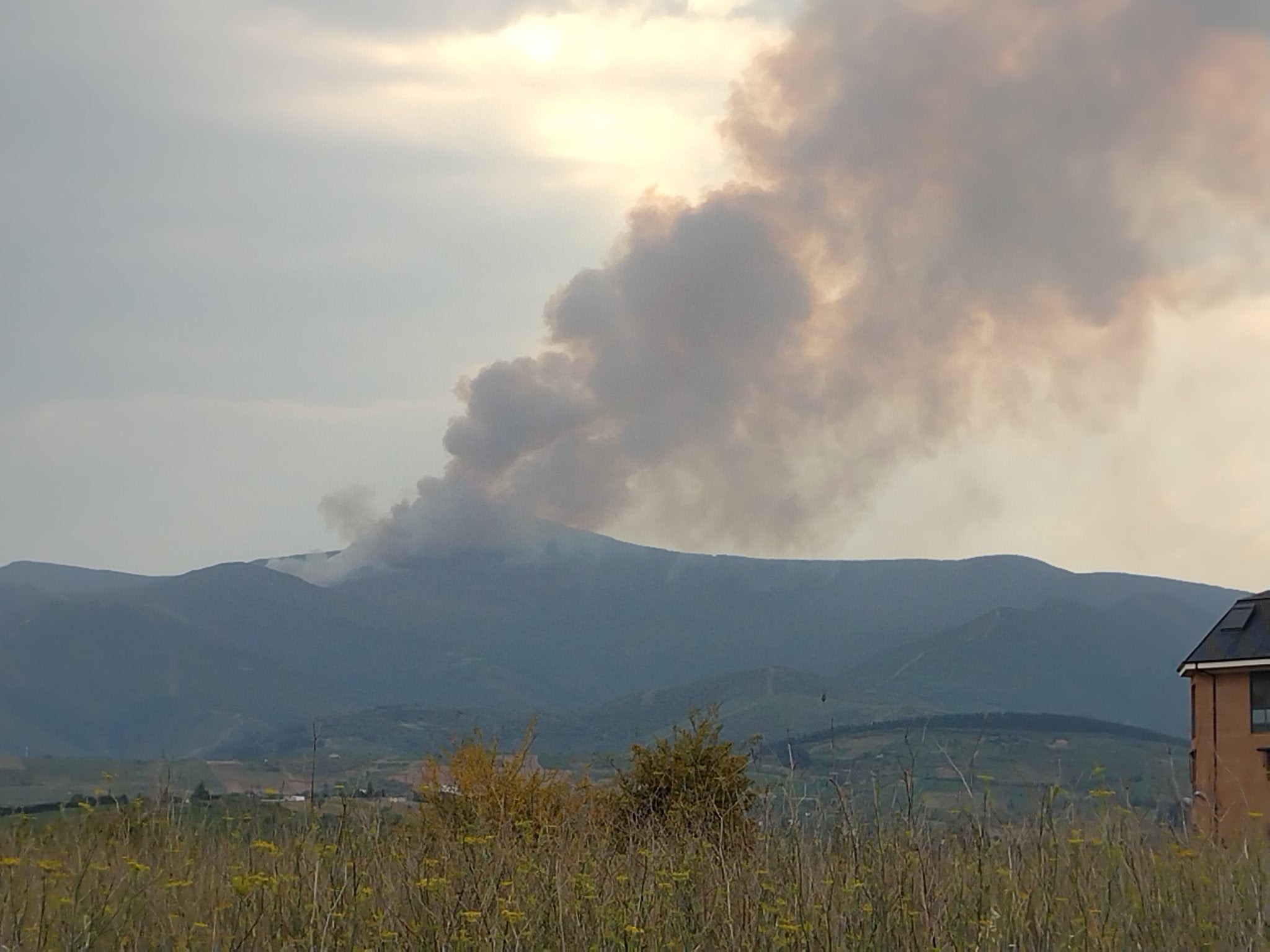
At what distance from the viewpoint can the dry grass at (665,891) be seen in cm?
739

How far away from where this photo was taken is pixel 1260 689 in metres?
47.8

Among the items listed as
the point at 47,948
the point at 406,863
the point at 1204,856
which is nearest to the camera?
the point at 47,948

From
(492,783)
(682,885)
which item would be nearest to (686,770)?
(492,783)

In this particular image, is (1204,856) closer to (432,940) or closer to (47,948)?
(432,940)

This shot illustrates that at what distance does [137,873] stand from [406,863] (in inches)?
56.7

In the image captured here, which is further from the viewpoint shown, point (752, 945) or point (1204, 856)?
point (1204, 856)

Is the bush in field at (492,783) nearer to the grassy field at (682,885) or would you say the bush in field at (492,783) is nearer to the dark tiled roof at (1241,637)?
the grassy field at (682,885)

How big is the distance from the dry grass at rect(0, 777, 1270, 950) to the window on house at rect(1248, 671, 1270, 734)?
134 ft

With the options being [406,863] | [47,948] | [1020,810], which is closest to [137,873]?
[47,948]

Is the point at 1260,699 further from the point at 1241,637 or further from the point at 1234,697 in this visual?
the point at 1241,637

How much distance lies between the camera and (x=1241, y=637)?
4912 cm

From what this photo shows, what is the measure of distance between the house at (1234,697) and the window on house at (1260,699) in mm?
20

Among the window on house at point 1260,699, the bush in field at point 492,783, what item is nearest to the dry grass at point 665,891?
the bush in field at point 492,783

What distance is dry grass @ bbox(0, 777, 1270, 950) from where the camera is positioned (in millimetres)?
7395
